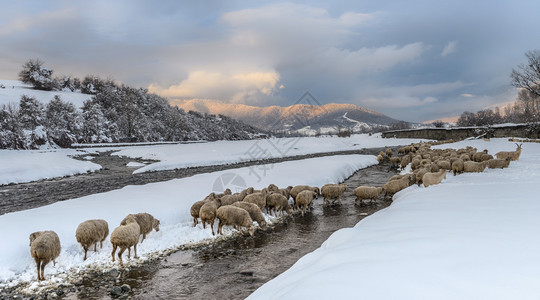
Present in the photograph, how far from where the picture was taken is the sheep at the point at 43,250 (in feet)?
20.7

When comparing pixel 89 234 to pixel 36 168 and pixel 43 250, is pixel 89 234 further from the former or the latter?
pixel 36 168

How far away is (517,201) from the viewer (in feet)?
23.3

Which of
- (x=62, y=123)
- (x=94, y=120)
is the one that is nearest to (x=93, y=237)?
(x=62, y=123)

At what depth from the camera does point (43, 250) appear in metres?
6.34

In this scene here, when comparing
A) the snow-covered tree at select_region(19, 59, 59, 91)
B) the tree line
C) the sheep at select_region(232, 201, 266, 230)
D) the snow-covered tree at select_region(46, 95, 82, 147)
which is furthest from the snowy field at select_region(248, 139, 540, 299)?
the snow-covered tree at select_region(19, 59, 59, 91)

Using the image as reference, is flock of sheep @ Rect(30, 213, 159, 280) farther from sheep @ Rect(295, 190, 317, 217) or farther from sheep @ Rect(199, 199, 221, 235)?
sheep @ Rect(295, 190, 317, 217)

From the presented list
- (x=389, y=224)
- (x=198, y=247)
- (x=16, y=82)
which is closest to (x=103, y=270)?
(x=198, y=247)

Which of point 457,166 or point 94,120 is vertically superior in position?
point 94,120

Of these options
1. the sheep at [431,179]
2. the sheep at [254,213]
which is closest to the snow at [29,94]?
the sheep at [254,213]

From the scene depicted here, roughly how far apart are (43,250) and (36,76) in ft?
305

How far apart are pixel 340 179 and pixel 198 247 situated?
13.7 meters

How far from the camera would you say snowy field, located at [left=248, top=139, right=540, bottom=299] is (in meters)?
3.10

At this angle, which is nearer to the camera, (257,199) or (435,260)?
(435,260)

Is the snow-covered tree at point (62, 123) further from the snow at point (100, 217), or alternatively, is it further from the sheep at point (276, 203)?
the sheep at point (276, 203)
